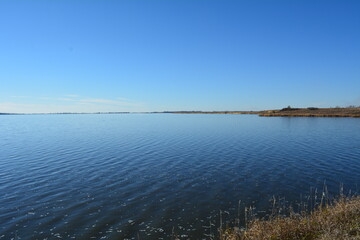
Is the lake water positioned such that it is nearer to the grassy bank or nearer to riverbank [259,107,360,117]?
the grassy bank

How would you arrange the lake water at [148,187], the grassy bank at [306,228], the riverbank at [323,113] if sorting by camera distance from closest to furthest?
the grassy bank at [306,228] → the lake water at [148,187] → the riverbank at [323,113]

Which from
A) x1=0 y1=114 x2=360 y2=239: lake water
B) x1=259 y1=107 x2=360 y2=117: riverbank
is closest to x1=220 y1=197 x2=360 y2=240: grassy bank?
x1=0 y1=114 x2=360 y2=239: lake water

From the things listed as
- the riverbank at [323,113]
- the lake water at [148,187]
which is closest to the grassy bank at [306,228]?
the lake water at [148,187]

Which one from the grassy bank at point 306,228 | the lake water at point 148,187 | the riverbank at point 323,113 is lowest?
the lake water at point 148,187

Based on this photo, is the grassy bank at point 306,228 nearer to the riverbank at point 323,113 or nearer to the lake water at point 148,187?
the lake water at point 148,187

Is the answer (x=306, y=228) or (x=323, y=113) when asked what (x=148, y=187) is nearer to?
(x=306, y=228)

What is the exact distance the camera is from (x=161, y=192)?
56.8ft

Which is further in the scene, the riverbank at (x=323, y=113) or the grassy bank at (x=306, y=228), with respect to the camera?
the riverbank at (x=323, y=113)

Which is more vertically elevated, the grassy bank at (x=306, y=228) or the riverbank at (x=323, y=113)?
the riverbank at (x=323, y=113)

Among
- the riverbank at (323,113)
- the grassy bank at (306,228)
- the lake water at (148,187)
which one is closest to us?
the grassy bank at (306,228)

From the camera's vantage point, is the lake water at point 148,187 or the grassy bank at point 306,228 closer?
the grassy bank at point 306,228

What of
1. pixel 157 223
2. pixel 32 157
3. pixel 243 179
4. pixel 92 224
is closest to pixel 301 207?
pixel 243 179

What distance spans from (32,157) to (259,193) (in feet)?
Answer: 93.4

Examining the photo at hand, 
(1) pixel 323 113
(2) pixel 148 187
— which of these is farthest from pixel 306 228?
(1) pixel 323 113
